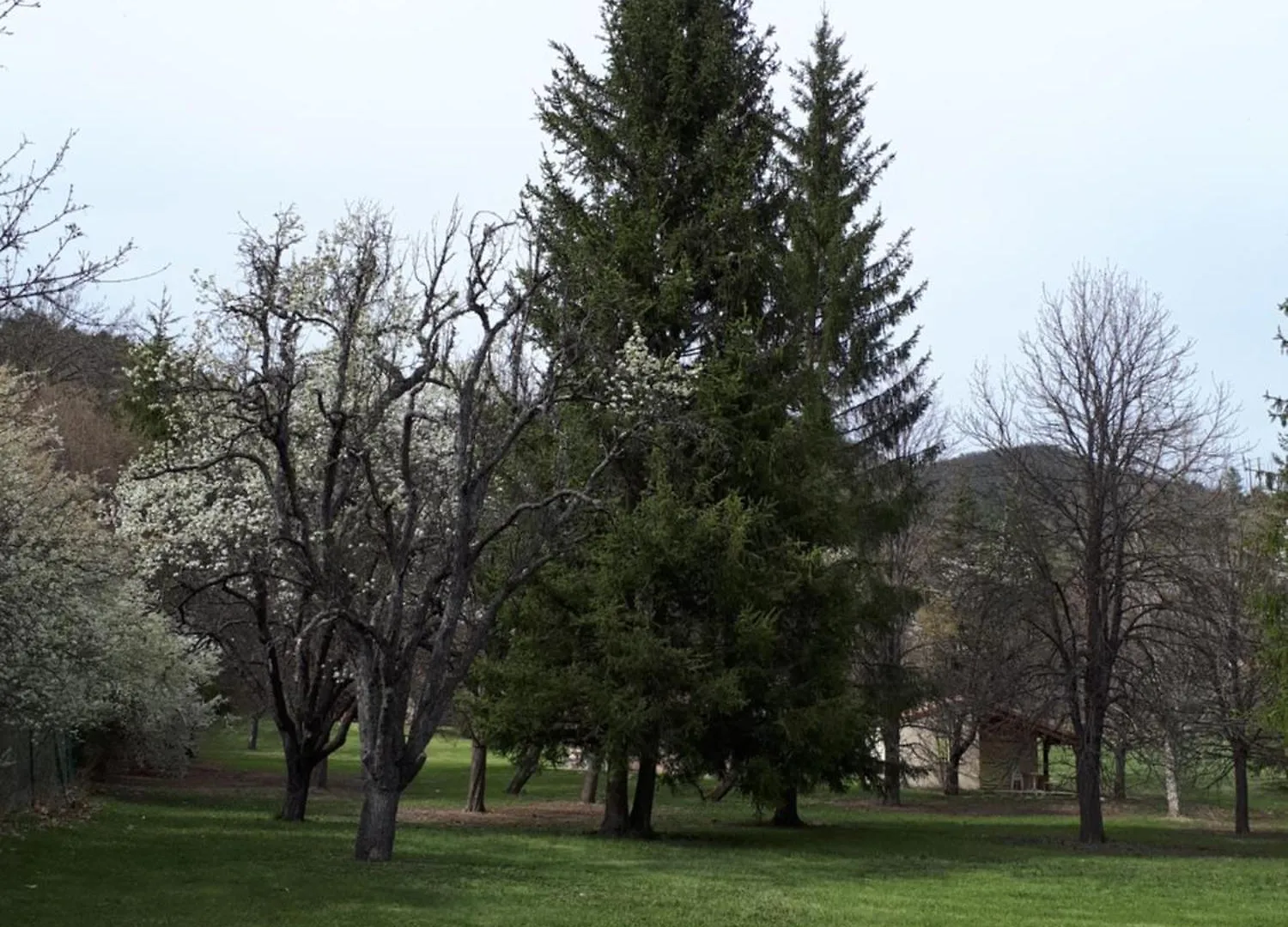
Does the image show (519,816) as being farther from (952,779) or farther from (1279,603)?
(952,779)

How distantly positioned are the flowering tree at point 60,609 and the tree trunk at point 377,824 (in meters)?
4.08

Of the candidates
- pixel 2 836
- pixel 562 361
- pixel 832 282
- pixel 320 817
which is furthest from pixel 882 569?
pixel 2 836

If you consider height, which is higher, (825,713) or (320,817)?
(825,713)

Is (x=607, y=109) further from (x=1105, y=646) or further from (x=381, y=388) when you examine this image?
(x=1105, y=646)

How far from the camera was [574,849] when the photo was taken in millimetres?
→ 19609

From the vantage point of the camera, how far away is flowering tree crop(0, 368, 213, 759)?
14602 mm

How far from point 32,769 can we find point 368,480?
853 centimetres

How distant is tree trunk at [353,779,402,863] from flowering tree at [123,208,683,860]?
0.02 m

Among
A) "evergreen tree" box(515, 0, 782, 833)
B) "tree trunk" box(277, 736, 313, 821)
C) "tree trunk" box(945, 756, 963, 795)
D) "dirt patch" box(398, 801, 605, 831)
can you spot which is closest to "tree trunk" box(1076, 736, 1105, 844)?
"evergreen tree" box(515, 0, 782, 833)

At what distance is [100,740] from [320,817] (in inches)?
314

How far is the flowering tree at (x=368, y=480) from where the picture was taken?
54.3 feet

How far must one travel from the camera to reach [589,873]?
16.4 m

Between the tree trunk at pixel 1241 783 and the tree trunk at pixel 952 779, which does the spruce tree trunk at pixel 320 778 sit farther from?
the tree trunk at pixel 1241 783

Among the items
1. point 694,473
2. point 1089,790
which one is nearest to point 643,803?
point 694,473
